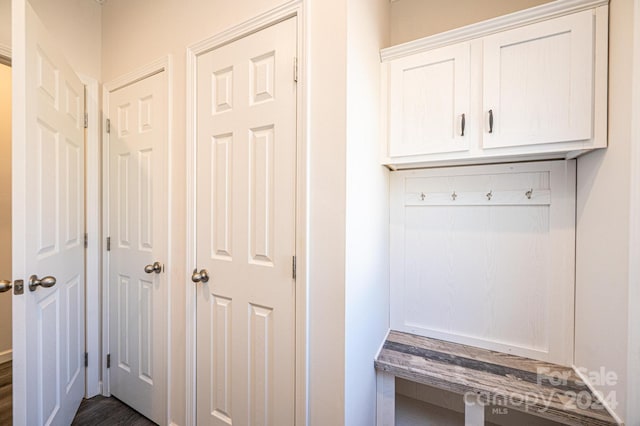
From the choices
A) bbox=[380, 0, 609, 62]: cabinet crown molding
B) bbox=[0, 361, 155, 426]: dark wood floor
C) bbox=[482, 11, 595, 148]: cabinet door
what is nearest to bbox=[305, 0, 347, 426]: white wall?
bbox=[380, 0, 609, 62]: cabinet crown molding

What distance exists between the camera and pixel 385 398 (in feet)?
4.49

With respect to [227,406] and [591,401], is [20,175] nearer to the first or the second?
[227,406]

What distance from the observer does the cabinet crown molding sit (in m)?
1.10

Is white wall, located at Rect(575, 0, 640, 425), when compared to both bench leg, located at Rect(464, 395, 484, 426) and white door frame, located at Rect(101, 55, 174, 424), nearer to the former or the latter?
bench leg, located at Rect(464, 395, 484, 426)

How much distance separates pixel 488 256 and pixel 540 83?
85 cm

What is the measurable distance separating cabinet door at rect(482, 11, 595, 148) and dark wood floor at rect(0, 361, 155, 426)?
8.34ft

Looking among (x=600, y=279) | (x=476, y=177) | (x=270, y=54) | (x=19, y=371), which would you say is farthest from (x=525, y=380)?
(x=19, y=371)

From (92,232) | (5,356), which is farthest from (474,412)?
(5,356)

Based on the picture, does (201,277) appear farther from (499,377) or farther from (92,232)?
(499,377)

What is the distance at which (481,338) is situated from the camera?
1.50 meters

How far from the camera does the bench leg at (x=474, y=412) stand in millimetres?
1186

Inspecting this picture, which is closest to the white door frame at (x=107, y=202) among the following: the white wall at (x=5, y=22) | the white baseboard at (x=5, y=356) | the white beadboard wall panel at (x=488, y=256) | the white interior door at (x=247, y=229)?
the white interior door at (x=247, y=229)

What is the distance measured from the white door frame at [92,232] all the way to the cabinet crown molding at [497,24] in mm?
1897

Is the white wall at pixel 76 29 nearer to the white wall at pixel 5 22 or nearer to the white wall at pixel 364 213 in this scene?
the white wall at pixel 5 22
